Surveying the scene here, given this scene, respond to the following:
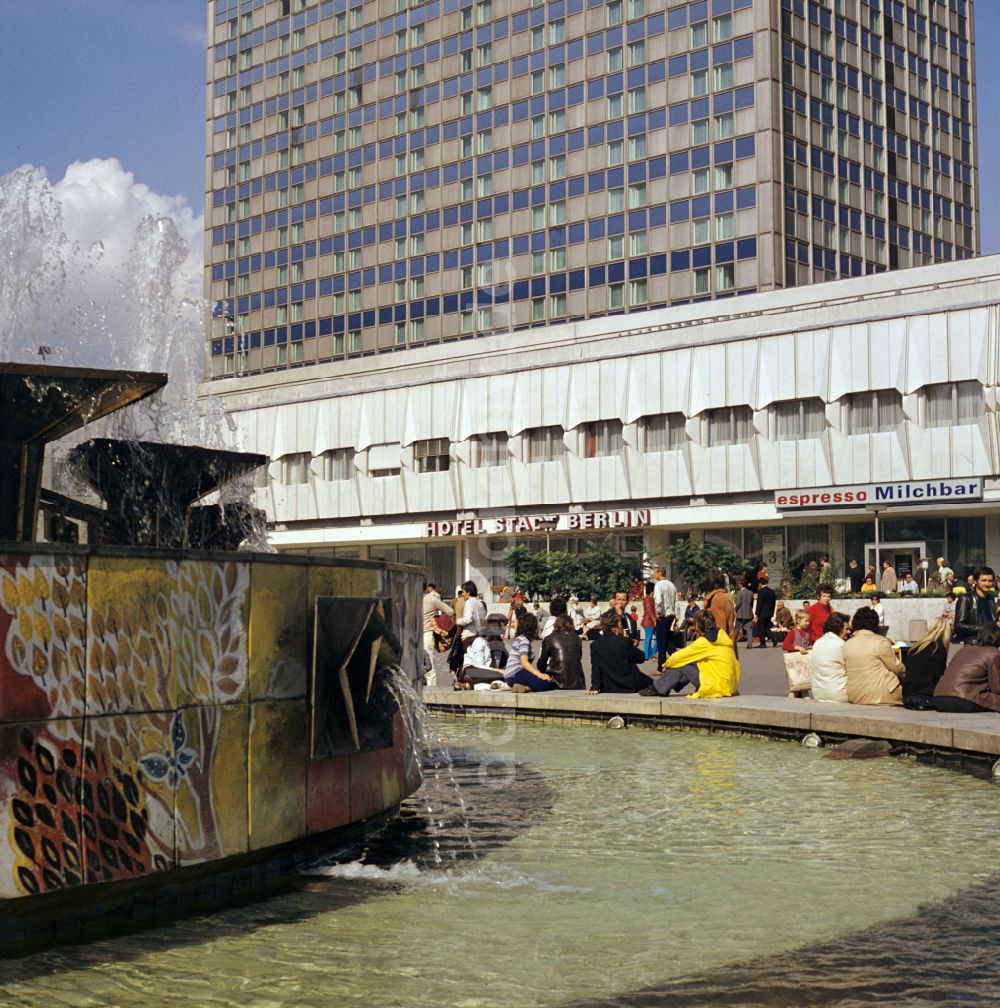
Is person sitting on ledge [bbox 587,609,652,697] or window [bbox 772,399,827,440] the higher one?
window [bbox 772,399,827,440]

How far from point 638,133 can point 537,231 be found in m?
7.85

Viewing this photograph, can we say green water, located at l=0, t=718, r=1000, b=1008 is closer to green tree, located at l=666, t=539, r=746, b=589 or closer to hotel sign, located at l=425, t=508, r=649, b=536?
green tree, located at l=666, t=539, r=746, b=589

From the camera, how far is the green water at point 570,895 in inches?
217

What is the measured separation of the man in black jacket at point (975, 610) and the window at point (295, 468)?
46.5 meters

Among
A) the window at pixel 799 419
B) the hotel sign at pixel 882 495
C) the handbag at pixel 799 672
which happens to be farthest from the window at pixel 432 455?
the handbag at pixel 799 672

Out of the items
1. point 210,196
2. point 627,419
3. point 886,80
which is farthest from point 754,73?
point 210,196

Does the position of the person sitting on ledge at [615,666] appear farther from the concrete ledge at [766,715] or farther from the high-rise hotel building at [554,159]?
the high-rise hotel building at [554,159]

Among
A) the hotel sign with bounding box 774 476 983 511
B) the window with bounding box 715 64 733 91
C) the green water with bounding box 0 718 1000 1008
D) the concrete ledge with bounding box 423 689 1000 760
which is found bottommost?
the green water with bounding box 0 718 1000 1008

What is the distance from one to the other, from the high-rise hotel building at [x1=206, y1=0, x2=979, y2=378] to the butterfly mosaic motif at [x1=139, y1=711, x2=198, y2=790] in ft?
211

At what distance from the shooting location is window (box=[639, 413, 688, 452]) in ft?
166

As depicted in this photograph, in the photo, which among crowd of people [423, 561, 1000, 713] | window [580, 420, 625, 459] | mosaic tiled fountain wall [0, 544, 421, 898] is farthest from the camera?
window [580, 420, 625, 459]

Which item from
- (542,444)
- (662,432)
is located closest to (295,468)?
(542,444)

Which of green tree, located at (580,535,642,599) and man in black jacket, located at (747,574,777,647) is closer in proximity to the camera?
man in black jacket, located at (747,574,777,647)

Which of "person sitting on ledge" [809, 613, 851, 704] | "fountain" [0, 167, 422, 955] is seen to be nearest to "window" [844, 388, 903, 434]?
"person sitting on ledge" [809, 613, 851, 704]
